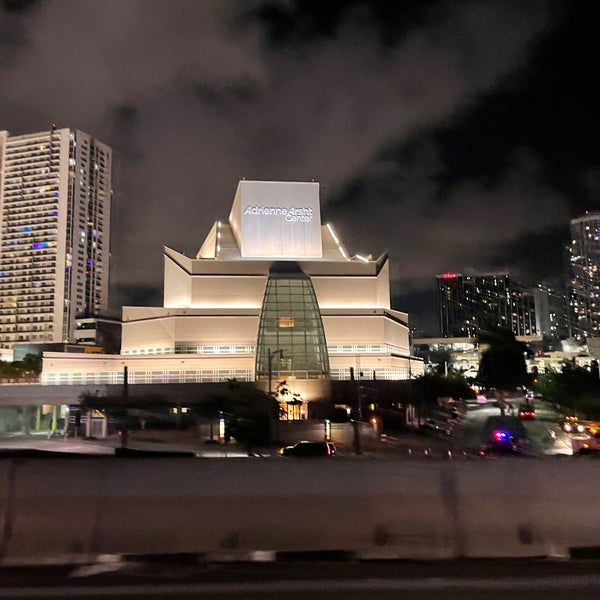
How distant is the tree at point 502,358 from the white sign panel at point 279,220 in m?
67.5

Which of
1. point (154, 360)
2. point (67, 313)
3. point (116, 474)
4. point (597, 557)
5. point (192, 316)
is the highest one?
point (67, 313)

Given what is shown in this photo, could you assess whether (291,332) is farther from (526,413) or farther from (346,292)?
(526,413)

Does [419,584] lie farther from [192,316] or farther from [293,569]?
[192,316]

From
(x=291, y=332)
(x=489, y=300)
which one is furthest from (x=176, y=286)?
Answer: (x=489, y=300)

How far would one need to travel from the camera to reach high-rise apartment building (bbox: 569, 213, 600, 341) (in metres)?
172

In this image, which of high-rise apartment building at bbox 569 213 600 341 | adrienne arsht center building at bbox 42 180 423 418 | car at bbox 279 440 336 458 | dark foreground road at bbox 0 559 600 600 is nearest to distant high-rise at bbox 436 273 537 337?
high-rise apartment building at bbox 569 213 600 341

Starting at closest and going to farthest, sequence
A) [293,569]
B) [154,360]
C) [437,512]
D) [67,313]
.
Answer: [293,569] → [437,512] → [154,360] → [67,313]

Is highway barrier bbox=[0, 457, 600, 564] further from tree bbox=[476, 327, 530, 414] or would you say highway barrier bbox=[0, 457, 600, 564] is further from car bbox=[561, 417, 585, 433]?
car bbox=[561, 417, 585, 433]

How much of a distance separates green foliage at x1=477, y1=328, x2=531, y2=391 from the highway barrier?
1634 cm

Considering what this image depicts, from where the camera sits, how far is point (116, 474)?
9172 mm

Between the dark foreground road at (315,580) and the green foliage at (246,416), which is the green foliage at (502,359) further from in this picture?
the dark foreground road at (315,580)

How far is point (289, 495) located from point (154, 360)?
67.2m

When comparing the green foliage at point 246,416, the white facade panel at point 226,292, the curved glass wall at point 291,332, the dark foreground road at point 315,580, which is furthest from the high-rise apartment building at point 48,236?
the dark foreground road at point 315,580

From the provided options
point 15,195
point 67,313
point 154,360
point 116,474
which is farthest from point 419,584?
point 15,195
